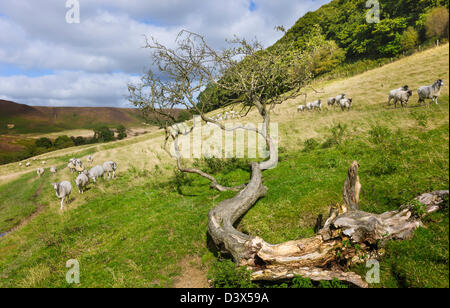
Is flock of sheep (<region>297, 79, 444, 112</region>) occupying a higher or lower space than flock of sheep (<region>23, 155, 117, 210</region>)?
higher

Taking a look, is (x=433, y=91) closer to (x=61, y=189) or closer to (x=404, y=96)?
(x=404, y=96)

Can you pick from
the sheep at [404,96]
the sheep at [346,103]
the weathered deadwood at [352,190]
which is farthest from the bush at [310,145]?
the sheep at [346,103]

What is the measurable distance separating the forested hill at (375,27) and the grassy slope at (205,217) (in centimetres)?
2910

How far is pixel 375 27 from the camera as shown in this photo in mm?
46656

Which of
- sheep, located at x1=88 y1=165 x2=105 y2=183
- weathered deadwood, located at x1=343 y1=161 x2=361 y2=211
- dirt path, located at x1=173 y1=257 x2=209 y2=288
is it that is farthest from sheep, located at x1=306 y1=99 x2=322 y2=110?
dirt path, located at x1=173 y1=257 x2=209 y2=288

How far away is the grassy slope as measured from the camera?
20.0 ft

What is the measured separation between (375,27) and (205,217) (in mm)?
59807

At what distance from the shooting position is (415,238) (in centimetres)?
453

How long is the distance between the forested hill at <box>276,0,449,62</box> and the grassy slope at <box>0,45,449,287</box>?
29103 millimetres

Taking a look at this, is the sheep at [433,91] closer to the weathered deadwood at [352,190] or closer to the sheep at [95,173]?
the weathered deadwood at [352,190]

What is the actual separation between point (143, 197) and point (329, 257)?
1168 centimetres

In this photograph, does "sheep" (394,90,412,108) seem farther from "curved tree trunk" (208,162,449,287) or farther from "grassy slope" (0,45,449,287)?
"curved tree trunk" (208,162,449,287)

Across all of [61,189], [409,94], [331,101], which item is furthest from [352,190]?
[331,101]
